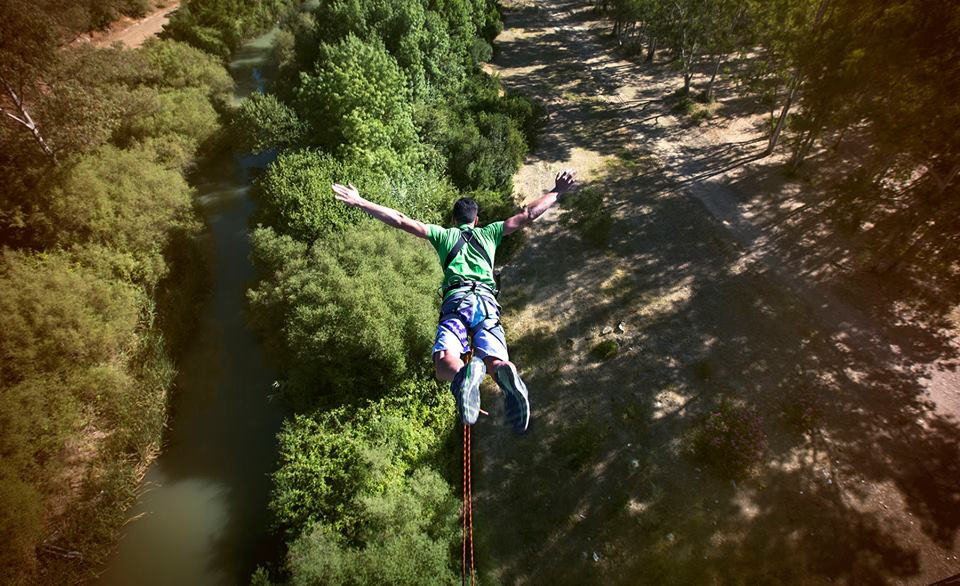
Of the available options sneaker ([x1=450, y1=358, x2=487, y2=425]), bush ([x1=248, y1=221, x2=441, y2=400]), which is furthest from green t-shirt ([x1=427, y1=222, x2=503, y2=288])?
bush ([x1=248, y1=221, x2=441, y2=400])

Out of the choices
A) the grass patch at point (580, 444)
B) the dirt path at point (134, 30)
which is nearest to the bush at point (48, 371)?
the grass patch at point (580, 444)

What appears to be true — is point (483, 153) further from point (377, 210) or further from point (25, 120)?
point (25, 120)

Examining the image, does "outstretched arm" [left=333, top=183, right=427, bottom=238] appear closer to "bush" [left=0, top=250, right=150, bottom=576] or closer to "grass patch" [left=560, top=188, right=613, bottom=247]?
"bush" [left=0, top=250, right=150, bottom=576]

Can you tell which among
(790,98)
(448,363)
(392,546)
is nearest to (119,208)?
(392,546)

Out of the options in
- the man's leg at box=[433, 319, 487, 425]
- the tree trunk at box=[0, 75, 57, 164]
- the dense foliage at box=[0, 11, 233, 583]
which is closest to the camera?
the man's leg at box=[433, 319, 487, 425]

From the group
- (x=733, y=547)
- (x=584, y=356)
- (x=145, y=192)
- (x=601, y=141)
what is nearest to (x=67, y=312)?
(x=145, y=192)

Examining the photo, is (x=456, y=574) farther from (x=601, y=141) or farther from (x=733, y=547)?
(x=601, y=141)
